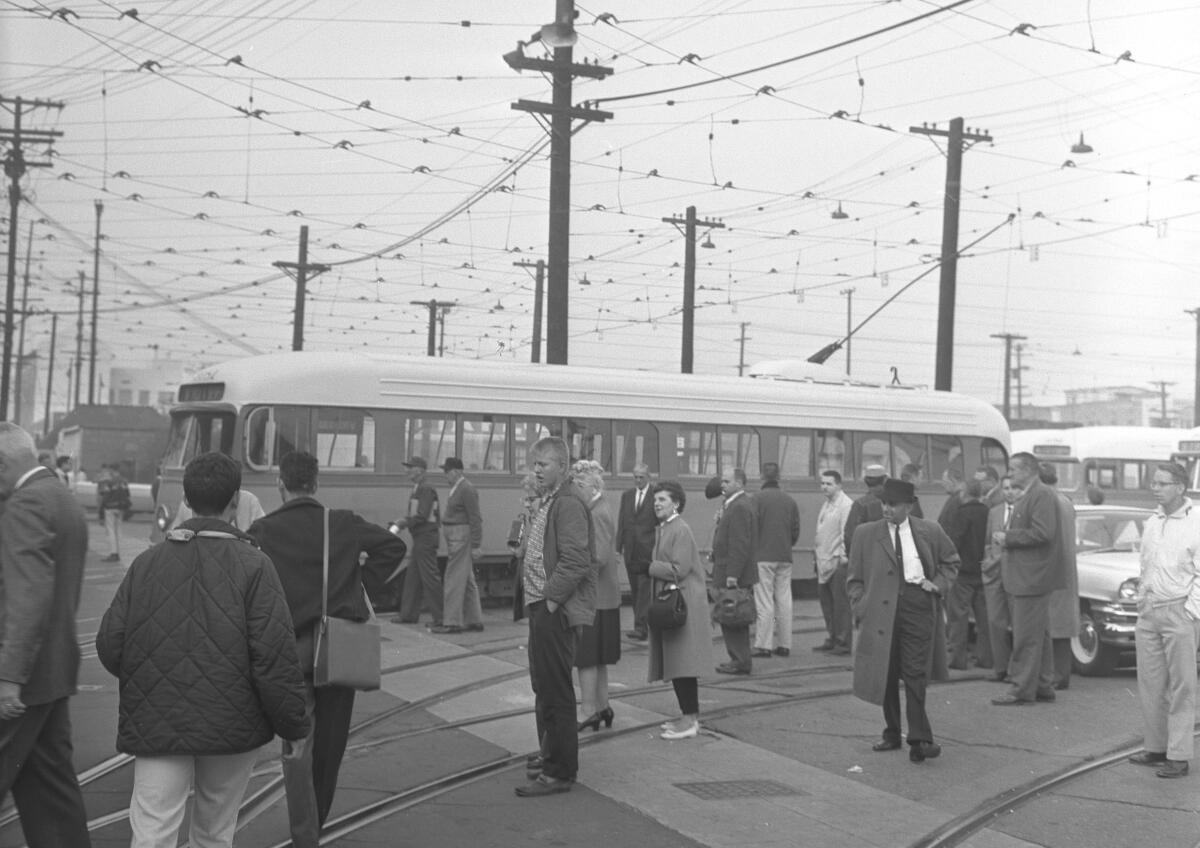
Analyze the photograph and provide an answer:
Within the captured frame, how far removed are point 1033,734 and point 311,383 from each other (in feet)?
32.5

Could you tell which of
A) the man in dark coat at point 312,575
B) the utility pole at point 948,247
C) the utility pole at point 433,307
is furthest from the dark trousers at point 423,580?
the utility pole at point 433,307

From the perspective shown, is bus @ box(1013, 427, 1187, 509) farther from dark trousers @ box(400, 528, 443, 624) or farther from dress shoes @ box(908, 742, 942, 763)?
dress shoes @ box(908, 742, 942, 763)

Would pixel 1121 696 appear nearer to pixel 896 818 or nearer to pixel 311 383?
pixel 896 818

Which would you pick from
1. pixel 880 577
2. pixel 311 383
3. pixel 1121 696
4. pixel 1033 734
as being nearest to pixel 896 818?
pixel 880 577

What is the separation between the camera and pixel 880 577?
367 inches

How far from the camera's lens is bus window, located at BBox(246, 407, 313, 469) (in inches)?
677

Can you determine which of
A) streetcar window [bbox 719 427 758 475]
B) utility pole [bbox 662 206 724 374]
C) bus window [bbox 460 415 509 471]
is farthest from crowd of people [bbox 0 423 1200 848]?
utility pole [bbox 662 206 724 374]

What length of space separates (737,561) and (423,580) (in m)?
4.48

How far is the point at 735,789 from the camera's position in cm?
827

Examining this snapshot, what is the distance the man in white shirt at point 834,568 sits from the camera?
48.4 ft

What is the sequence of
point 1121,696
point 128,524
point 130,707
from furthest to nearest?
point 128,524 → point 1121,696 → point 130,707

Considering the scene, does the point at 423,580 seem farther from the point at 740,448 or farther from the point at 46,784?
the point at 46,784

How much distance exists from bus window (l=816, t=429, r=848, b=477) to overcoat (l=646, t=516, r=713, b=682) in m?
12.3

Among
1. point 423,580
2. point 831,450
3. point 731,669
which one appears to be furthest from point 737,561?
point 831,450
